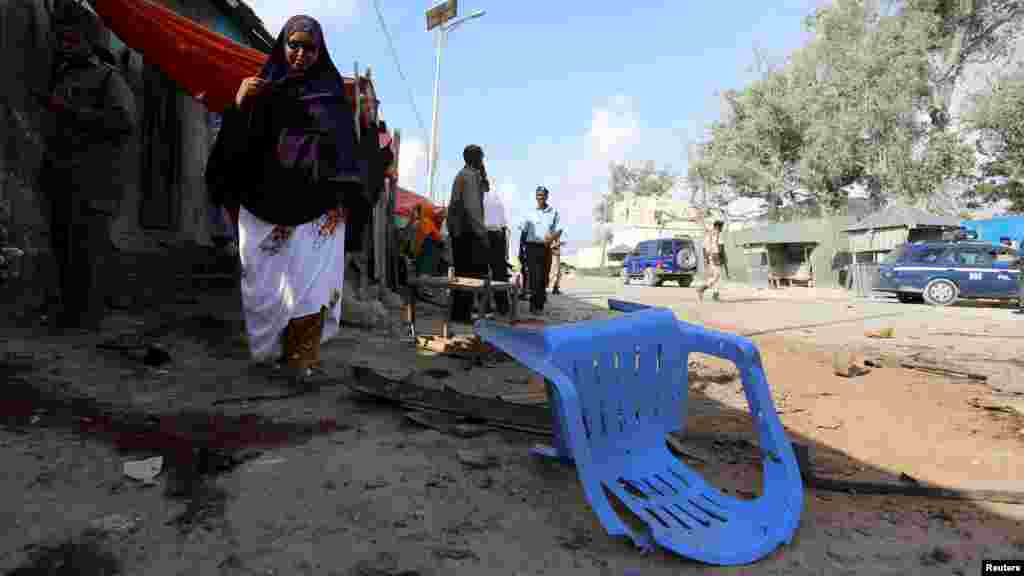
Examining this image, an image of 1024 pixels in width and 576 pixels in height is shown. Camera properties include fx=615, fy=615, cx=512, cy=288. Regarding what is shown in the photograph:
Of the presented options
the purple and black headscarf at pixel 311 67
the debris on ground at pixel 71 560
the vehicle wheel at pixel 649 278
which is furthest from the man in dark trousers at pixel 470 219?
the vehicle wheel at pixel 649 278

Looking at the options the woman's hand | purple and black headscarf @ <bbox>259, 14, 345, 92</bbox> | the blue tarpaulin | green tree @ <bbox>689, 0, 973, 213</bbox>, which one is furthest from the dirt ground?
the blue tarpaulin

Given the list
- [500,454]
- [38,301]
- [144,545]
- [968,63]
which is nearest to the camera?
[144,545]

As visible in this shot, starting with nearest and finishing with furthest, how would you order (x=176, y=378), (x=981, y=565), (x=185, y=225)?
(x=981, y=565) → (x=176, y=378) → (x=185, y=225)


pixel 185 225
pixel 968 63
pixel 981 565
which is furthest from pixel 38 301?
pixel 968 63

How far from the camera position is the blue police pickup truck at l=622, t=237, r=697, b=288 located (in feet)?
75.1

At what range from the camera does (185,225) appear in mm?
6371

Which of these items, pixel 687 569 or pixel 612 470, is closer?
pixel 687 569

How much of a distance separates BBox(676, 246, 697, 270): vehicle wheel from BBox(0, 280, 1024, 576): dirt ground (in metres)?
19.2

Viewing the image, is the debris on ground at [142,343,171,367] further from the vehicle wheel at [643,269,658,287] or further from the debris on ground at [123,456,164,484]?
the vehicle wheel at [643,269,658,287]

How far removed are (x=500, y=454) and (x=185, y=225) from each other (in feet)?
16.9

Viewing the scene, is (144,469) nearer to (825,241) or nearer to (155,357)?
(155,357)

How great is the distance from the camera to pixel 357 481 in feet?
7.50

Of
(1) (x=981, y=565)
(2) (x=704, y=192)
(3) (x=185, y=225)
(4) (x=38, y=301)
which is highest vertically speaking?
(2) (x=704, y=192)

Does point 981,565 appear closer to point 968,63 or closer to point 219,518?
point 219,518
